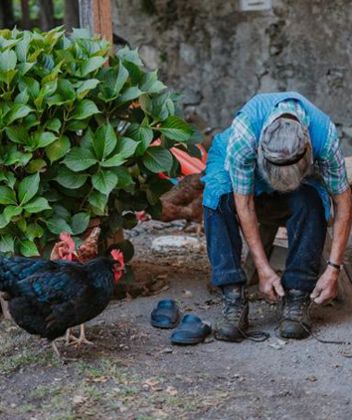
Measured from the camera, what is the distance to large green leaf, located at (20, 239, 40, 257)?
459cm

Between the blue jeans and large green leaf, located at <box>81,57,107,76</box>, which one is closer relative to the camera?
the blue jeans

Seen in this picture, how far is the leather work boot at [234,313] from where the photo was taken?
4.53 metres

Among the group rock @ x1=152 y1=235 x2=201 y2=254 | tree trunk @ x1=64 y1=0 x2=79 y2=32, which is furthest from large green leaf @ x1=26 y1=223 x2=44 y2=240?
tree trunk @ x1=64 y1=0 x2=79 y2=32

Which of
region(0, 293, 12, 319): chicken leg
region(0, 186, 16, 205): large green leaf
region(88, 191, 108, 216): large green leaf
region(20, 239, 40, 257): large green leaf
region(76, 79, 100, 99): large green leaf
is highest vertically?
region(76, 79, 100, 99): large green leaf

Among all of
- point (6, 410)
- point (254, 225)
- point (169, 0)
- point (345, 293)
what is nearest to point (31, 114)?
point (254, 225)

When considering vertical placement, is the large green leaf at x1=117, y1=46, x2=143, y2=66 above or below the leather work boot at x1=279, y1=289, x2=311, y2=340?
above

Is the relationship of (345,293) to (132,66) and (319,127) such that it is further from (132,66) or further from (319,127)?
(132,66)

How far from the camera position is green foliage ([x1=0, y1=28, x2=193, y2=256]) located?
453 centimetres

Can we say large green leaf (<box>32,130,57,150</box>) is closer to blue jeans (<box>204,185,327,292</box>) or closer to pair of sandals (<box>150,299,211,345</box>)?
blue jeans (<box>204,185,327,292</box>)

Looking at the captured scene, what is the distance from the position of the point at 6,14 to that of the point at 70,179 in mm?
6814

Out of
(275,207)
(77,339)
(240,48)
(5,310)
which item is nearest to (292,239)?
(275,207)

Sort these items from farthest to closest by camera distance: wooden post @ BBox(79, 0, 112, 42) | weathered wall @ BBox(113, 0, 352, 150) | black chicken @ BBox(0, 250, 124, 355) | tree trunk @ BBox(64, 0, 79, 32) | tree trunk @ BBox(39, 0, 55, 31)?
tree trunk @ BBox(39, 0, 55, 31) < tree trunk @ BBox(64, 0, 79, 32) < weathered wall @ BBox(113, 0, 352, 150) < wooden post @ BBox(79, 0, 112, 42) < black chicken @ BBox(0, 250, 124, 355)

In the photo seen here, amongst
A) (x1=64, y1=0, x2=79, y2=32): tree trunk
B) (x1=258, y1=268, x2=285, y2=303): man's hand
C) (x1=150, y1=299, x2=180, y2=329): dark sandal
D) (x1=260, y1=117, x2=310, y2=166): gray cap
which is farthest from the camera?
(x1=64, y1=0, x2=79, y2=32): tree trunk

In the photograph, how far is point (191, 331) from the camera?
452cm
